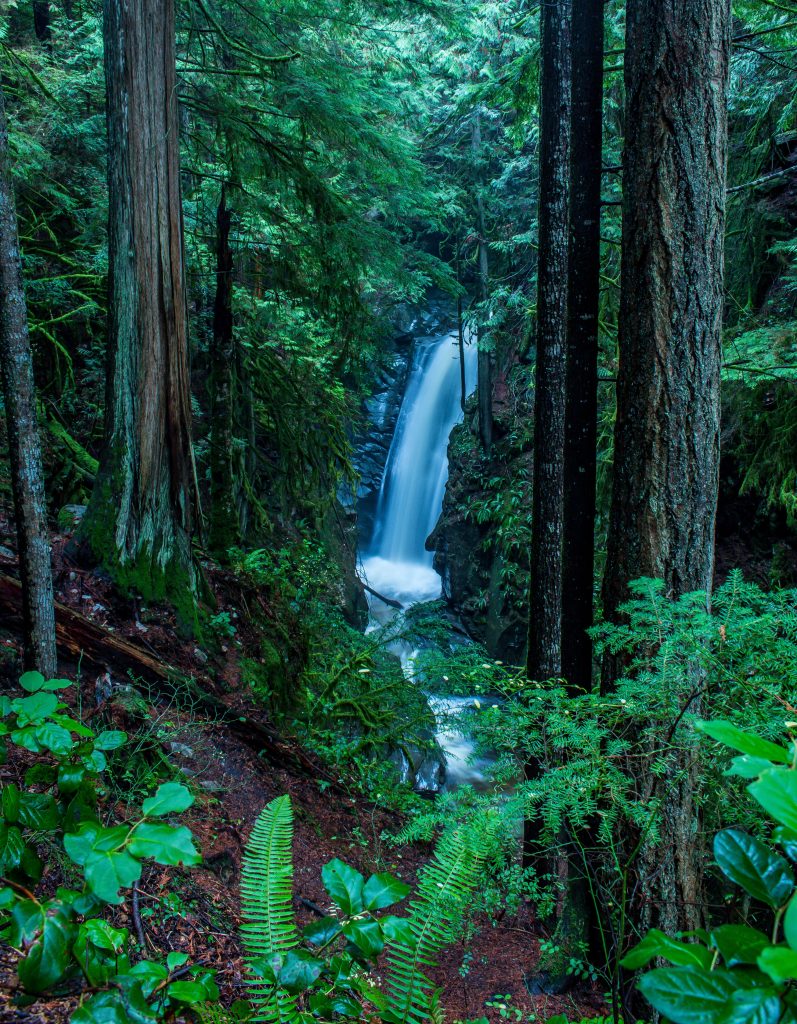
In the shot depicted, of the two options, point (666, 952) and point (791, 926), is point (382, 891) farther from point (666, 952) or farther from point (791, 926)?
point (791, 926)

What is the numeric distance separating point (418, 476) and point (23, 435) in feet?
51.8

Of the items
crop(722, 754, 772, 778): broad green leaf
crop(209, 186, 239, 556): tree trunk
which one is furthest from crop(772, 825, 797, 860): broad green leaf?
crop(209, 186, 239, 556): tree trunk

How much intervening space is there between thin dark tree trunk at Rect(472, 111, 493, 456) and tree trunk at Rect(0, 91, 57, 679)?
491 inches

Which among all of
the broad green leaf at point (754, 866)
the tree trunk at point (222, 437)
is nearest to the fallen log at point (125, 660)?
the tree trunk at point (222, 437)

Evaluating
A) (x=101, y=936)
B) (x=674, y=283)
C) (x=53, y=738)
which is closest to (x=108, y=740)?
(x=53, y=738)

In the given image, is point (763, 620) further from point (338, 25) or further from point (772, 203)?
point (772, 203)

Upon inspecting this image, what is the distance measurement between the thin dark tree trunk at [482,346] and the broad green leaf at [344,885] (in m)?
14.0

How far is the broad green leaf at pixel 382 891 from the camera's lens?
3.80 ft

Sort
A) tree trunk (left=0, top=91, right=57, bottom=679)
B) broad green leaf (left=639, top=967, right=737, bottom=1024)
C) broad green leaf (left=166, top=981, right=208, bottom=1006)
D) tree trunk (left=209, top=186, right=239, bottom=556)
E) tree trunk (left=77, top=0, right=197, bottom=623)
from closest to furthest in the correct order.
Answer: broad green leaf (left=639, top=967, right=737, bottom=1024) → broad green leaf (left=166, top=981, right=208, bottom=1006) → tree trunk (left=0, top=91, right=57, bottom=679) → tree trunk (left=77, top=0, right=197, bottom=623) → tree trunk (left=209, top=186, right=239, bottom=556)

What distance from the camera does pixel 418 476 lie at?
18328 millimetres

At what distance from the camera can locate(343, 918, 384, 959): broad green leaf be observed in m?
1.12

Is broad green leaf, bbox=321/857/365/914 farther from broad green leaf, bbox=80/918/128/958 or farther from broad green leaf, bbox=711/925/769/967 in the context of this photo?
broad green leaf, bbox=711/925/769/967

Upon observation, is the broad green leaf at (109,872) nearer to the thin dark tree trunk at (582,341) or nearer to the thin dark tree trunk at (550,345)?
the thin dark tree trunk at (582,341)

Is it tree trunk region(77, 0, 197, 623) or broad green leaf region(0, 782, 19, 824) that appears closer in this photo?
broad green leaf region(0, 782, 19, 824)
